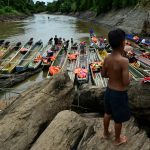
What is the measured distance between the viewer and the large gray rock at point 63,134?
610 centimetres

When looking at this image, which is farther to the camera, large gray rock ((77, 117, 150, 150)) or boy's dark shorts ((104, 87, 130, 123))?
large gray rock ((77, 117, 150, 150))

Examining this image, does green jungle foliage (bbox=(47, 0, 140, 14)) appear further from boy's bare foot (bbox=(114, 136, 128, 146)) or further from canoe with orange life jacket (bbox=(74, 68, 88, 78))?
boy's bare foot (bbox=(114, 136, 128, 146))

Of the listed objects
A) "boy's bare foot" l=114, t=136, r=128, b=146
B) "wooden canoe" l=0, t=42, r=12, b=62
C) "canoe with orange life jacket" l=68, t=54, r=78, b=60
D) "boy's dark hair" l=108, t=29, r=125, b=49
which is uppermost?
"boy's dark hair" l=108, t=29, r=125, b=49

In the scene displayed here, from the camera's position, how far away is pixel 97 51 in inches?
1024

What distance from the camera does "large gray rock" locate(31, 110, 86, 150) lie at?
20.0ft

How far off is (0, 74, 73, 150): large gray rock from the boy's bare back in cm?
208

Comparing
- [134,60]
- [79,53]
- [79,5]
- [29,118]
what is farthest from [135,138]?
[79,5]

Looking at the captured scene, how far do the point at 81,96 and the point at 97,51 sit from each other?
17.0 m

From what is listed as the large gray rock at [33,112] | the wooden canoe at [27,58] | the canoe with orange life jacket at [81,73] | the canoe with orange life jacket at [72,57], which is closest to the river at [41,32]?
the wooden canoe at [27,58]

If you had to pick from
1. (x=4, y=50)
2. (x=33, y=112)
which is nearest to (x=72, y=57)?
(x=4, y=50)

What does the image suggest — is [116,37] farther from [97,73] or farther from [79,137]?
[97,73]

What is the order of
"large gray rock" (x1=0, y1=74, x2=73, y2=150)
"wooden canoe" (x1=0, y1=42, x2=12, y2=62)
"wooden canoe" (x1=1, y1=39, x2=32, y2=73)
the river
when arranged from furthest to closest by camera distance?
the river → "wooden canoe" (x1=0, y1=42, x2=12, y2=62) → "wooden canoe" (x1=1, y1=39, x2=32, y2=73) → "large gray rock" (x1=0, y1=74, x2=73, y2=150)

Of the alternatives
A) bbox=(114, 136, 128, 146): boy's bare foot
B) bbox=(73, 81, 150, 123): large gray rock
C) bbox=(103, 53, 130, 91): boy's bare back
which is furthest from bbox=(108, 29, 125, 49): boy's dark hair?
bbox=(73, 81, 150, 123): large gray rock

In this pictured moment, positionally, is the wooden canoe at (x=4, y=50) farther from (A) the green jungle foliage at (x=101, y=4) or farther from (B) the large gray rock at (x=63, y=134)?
(A) the green jungle foliage at (x=101, y=4)
